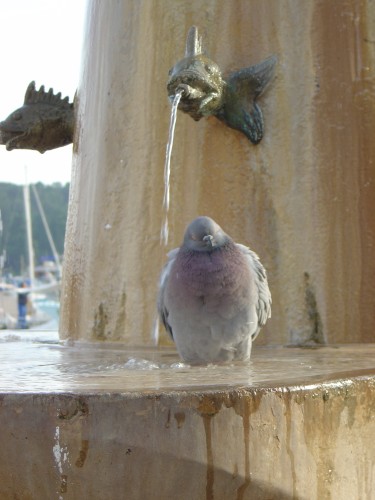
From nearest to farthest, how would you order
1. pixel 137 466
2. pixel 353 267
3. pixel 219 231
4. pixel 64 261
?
pixel 137 466, pixel 219 231, pixel 353 267, pixel 64 261

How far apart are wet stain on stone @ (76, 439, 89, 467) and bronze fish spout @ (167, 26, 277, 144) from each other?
9.02 feet

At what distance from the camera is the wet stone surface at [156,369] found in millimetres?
3363

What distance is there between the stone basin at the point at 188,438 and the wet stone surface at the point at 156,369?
0.08 feet

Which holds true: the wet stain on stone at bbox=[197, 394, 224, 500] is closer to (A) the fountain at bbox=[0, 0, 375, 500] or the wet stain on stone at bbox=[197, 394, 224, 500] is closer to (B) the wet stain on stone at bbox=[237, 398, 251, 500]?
(B) the wet stain on stone at bbox=[237, 398, 251, 500]

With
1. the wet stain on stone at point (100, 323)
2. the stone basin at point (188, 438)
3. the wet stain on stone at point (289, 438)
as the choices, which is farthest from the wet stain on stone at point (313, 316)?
the wet stain on stone at point (289, 438)

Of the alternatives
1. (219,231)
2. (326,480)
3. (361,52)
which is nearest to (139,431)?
(326,480)

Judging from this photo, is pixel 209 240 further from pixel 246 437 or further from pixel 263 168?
pixel 246 437

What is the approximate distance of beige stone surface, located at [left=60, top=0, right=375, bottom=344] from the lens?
553 centimetres

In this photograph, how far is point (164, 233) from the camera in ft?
19.0

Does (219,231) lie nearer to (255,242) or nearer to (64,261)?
(255,242)

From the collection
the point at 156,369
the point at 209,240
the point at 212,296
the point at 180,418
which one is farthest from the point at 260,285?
the point at 180,418

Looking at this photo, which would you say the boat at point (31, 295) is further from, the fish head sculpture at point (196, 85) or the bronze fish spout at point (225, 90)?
the fish head sculpture at point (196, 85)

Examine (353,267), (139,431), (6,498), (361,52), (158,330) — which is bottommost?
(6,498)

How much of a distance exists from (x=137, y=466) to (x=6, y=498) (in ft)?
1.64
